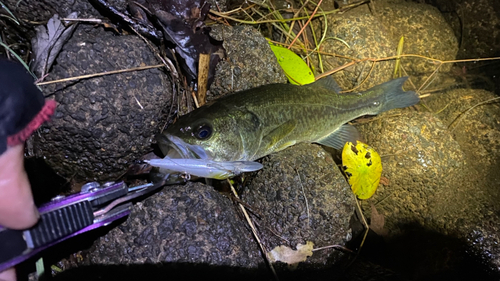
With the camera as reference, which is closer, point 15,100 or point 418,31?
point 15,100

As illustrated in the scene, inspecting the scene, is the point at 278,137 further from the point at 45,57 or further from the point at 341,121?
the point at 45,57

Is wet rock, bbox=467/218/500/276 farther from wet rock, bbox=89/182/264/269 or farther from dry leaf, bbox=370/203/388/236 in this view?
wet rock, bbox=89/182/264/269

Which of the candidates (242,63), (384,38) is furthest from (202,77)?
(384,38)

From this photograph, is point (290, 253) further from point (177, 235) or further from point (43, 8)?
point (43, 8)

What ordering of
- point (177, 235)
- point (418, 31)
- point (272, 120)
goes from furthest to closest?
point (418, 31) < point (272, 120) < point (177, 235)

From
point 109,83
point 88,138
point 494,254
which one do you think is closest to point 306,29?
point 109,83

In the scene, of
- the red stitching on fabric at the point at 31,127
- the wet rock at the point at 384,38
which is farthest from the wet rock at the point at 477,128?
the red stitching on fabric at the point at 31,127

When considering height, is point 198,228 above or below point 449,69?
above

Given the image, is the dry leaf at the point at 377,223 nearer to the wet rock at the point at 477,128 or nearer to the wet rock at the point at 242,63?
the wet rock at the point at 477,128
